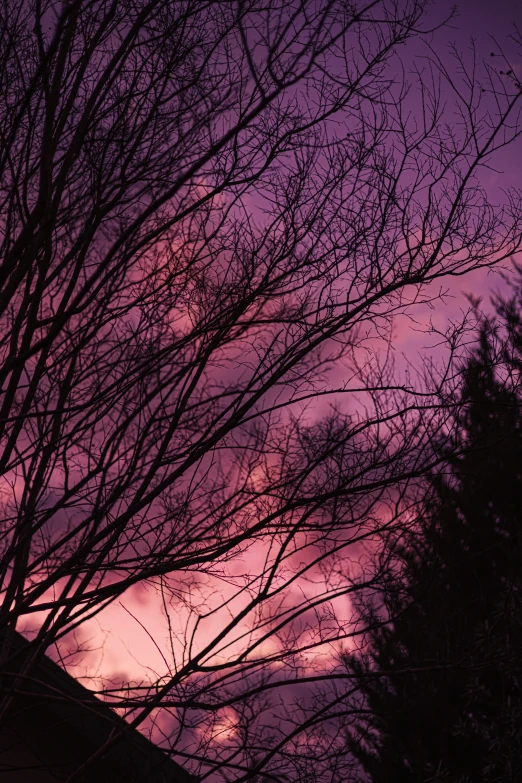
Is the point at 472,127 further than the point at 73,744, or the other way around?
the point at 73,744

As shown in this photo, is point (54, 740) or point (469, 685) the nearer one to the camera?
point (54, 740)

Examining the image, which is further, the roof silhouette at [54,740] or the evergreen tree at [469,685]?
the evergreen tree at [469,685]

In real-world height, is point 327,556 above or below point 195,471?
below

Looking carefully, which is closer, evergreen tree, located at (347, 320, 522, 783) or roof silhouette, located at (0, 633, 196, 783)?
roof silhouette, located at (0, 633, 196, 783)

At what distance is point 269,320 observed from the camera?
3.90 meters

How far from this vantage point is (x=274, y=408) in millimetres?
3867

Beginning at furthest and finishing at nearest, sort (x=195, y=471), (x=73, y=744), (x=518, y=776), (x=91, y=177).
Answer: (x=518, y=776) → (x=73, y=744) → (x=195, y=471) → (x=91, y=177)

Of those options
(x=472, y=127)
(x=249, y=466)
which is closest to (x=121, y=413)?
(x=249, y=466)

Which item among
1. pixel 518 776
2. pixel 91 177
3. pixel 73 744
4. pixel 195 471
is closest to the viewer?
pixel 91 177

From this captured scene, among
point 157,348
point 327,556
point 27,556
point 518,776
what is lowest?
point 518,776

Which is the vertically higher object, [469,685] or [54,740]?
[54,740]

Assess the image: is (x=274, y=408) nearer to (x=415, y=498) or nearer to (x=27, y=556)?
(x=415, y=498)

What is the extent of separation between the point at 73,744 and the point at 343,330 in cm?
576

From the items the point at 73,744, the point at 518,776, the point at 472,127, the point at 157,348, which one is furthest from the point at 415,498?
the point at 518,776
